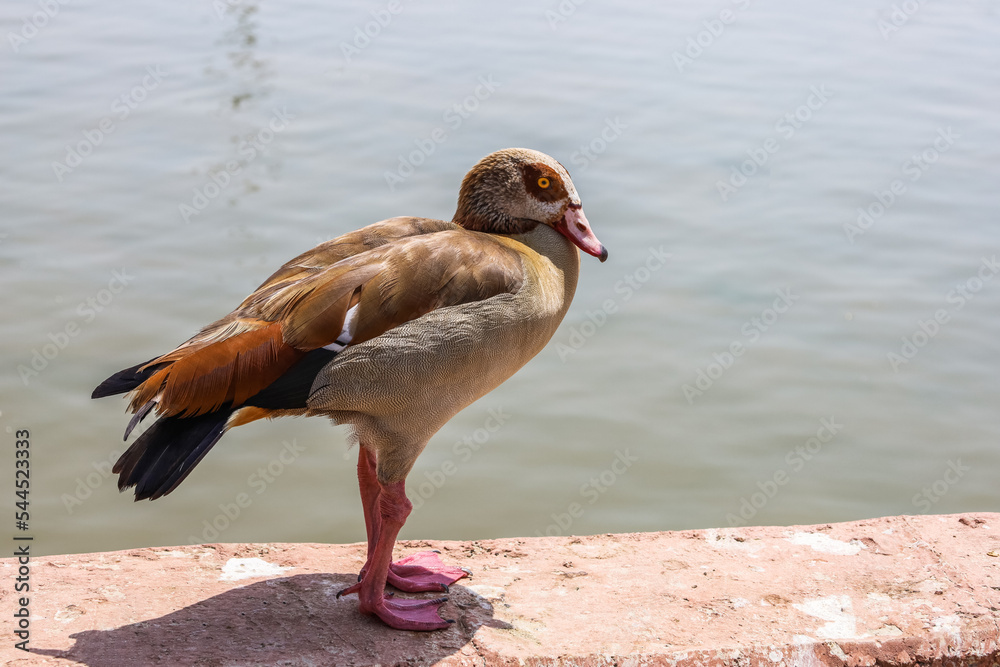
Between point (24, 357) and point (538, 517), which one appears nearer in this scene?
point (538, 517)

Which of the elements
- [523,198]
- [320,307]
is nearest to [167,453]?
[320,307]

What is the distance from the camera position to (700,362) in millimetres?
6672

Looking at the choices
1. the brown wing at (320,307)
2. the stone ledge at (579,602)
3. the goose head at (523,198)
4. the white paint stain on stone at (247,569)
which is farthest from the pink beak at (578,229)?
the white paint stain on stone at (247,569)

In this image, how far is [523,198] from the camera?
12.4ft

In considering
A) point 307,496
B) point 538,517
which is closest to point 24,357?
point 307,496

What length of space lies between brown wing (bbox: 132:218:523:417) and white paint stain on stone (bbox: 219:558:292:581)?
1.07m

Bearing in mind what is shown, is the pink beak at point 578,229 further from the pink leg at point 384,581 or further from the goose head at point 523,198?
the pink leg at point 384,581

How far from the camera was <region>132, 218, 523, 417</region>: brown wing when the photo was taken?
10.4 ft

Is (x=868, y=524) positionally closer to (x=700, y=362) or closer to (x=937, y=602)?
(x=937, y=602)

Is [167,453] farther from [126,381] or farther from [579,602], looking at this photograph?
[579,602]

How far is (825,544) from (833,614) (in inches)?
23.3

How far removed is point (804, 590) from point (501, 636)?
122 centimetres

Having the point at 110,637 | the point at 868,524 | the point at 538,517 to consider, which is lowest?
the point at 538,517

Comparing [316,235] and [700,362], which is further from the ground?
[316,235]
